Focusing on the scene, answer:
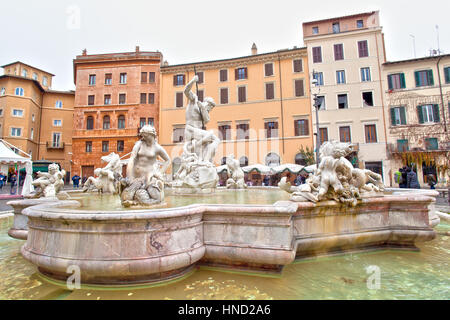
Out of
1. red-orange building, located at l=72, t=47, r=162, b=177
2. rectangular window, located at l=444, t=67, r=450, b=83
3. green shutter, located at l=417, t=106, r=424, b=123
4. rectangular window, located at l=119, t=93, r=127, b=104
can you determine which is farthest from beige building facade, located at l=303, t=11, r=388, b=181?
rectangular window, located at l=119, t=93, r=127, b=104

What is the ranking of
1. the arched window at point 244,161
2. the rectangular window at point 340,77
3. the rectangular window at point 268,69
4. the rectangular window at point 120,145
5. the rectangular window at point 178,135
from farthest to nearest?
1. the rectangular window at point 120,145
2. the rectangular window at point 178,135
3. the rectangular window at point 268,69
4. the arched window at point 244,161
5. the rectangular window at point 340,77

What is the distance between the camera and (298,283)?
9.39ft

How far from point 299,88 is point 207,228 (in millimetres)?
27448

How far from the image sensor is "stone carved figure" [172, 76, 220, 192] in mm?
6441

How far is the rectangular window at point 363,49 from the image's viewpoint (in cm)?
2681

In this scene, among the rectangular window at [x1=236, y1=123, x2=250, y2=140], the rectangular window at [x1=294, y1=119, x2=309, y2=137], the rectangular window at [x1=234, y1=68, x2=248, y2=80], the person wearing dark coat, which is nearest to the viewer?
the person wearing dark coat

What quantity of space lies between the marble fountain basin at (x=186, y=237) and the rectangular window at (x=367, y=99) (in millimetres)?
26363

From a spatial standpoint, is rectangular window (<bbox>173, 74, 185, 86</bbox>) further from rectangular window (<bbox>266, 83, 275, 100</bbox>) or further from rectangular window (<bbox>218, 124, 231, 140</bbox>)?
rectangular window (<bbox>266, 83, 275, 100</bbox>)

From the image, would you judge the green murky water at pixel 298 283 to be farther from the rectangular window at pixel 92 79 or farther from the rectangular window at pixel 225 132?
the rectangular window at pixel 92 79

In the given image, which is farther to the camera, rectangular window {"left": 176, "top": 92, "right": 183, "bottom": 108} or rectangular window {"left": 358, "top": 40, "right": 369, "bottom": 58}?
rectangular window {"left": 176, "top": 92, "right": 183, "bottom": 108}

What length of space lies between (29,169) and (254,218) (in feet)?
53.1

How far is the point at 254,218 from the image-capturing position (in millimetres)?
3076

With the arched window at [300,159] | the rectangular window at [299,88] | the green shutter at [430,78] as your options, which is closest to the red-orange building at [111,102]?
the rectangular window at [299,88]
